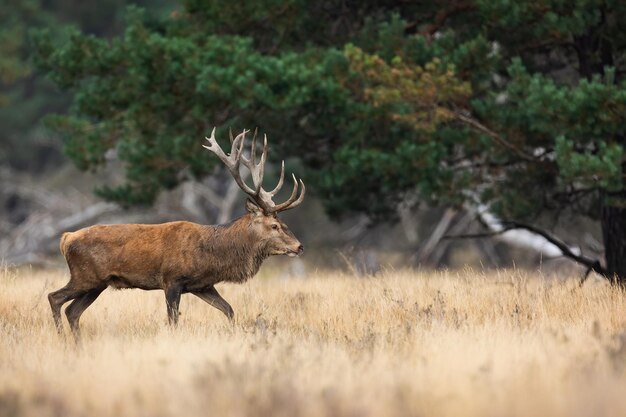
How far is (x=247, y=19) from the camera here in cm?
1494

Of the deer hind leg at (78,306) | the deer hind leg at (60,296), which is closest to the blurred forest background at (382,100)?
the deer hind leg at (78,306)

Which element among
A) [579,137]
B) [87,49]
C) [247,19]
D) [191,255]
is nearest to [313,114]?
[247,19]

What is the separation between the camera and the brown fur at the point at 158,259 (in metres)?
9.66

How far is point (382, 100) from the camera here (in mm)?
12891

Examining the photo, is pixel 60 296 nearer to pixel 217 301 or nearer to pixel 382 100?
pixel 217 301

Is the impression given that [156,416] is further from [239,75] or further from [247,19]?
[247,19]

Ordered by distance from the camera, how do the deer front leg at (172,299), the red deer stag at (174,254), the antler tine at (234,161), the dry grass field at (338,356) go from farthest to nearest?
the antler tine at (234,161) < the red deer stag at (174,254) < the deer front leg at (172,299) < the dry grass field at (338,356)

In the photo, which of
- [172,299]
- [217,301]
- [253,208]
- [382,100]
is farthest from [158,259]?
[382,100]

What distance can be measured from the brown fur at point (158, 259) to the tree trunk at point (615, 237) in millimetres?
5089

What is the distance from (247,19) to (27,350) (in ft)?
27.7

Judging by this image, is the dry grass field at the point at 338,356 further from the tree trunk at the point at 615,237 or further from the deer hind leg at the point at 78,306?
the tree trunk at the point at 615,237

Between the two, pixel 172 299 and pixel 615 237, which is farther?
pixel 615 237

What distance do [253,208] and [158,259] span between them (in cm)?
107

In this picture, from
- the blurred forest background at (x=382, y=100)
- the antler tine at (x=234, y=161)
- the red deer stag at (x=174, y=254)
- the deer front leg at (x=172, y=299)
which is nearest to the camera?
the deer front leg at (x=172, y=299)
